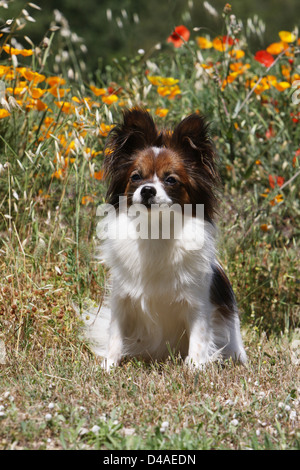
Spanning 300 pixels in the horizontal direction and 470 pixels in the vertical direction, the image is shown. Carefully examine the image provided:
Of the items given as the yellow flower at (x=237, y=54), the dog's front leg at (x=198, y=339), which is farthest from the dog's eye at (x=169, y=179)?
the yellow flower at (x=237, y=54)

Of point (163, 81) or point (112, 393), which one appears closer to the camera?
point (112, 393)

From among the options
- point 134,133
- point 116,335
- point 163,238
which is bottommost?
point 116,335

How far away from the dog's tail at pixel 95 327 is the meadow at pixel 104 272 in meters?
0.06

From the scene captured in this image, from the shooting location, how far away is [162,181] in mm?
3842

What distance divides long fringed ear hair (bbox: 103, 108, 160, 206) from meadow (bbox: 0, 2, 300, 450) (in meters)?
0.16

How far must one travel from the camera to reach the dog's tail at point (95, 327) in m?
4.30

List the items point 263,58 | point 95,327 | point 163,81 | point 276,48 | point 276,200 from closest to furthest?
point 95,327, point 276,200, point 163,81, point 263,58, point 276,48

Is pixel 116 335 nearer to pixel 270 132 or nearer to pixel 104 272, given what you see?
pixel 104 272

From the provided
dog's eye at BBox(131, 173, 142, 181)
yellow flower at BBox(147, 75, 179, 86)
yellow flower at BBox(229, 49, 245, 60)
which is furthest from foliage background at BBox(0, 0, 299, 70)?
dog's eye at BBox(131, 173, 142, 181)

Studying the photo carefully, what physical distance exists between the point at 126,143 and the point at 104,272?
109 cm

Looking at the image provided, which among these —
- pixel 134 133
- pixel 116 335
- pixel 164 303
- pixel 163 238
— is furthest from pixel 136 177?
pixel 116 335

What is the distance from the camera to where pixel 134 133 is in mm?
3984

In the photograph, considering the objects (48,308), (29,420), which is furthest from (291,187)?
(29,420)

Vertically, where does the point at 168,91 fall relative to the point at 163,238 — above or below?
above
